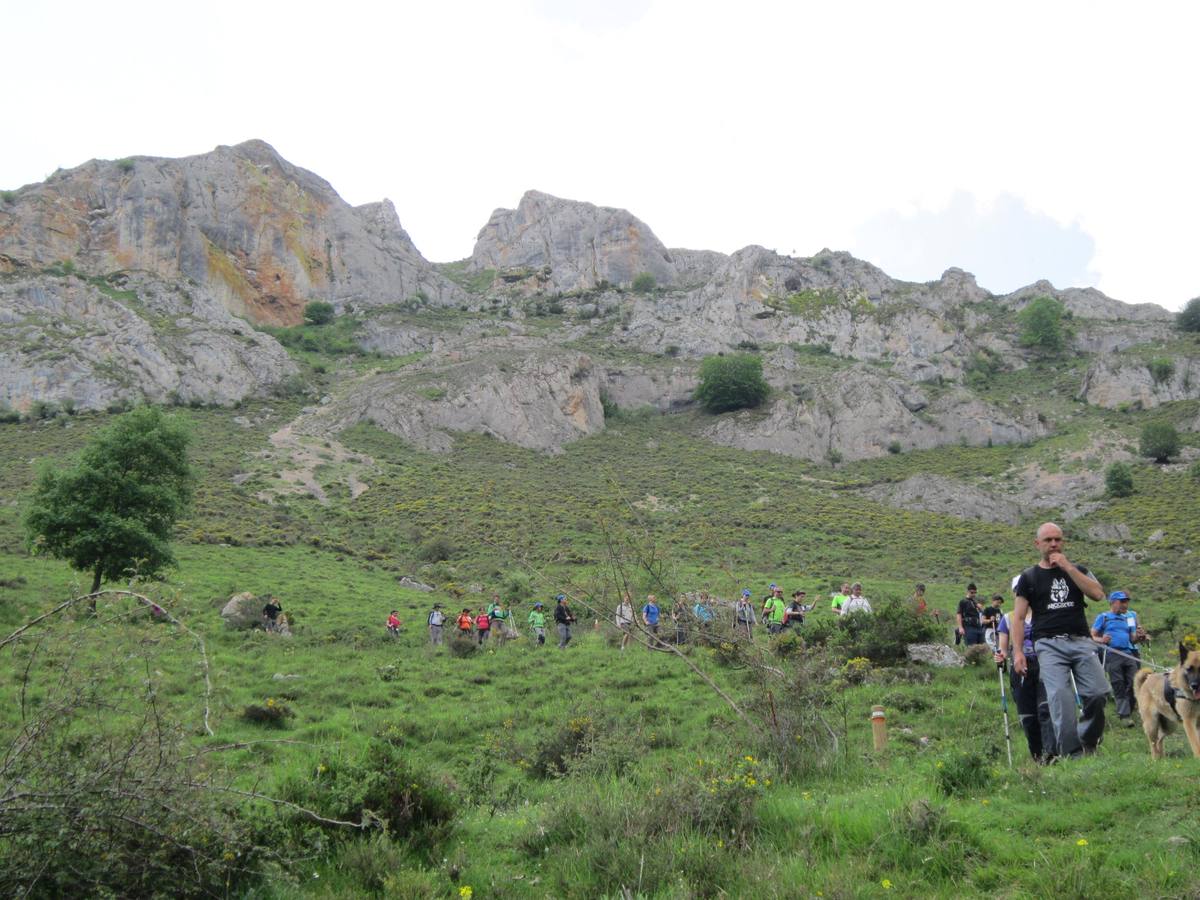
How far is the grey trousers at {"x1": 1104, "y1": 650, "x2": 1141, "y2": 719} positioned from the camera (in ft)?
28.8

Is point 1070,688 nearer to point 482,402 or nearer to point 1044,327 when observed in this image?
point 482,402

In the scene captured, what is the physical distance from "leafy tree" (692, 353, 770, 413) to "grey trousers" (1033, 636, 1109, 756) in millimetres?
57790

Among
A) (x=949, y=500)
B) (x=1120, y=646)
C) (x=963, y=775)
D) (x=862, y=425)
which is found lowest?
(x=949, y=500)

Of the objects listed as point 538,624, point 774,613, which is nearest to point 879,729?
point 774,613

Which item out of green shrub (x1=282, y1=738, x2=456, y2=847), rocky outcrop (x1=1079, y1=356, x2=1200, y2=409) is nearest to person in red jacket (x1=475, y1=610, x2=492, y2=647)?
green shrub (x1=282, y1=738, x2=456, y2=847)

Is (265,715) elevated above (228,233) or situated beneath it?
situated beneath

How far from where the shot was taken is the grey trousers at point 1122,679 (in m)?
8.78

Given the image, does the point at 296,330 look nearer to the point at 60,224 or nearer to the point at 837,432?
the point at 60,224

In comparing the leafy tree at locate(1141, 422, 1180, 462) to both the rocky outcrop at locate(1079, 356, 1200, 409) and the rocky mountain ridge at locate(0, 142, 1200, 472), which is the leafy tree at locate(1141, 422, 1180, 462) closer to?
the rocky mountain ridge at locate(0, 142, 1200, 472)

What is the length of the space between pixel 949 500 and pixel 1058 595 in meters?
41.2

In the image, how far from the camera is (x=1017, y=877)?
12.1 ft

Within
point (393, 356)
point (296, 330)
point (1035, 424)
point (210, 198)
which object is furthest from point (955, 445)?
point (210, 198)

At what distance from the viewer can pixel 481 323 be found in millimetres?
80000

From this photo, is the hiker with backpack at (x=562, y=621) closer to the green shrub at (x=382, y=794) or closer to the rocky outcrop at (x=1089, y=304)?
the green shrub at (x=382, y=794)
